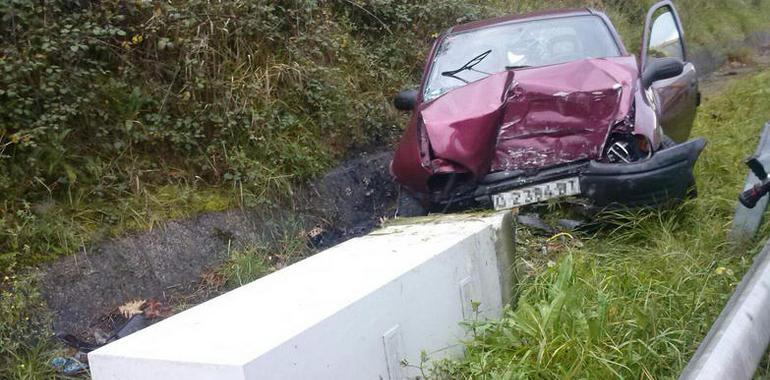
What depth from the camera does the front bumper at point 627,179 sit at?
4.10m

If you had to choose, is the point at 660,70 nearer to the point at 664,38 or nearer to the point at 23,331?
the point at 664,38

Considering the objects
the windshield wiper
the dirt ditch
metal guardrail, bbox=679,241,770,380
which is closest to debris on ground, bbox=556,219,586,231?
the windshield wiper

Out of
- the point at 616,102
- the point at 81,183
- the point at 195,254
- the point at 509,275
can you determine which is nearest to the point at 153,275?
the point at 195,254

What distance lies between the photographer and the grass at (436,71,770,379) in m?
2.82

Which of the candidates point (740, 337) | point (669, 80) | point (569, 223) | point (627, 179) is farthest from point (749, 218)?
point (740, 337)

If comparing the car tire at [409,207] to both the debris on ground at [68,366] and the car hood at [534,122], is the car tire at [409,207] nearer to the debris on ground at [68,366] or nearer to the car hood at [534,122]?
the car hood at [534,122]

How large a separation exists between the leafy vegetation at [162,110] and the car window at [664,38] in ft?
8.38

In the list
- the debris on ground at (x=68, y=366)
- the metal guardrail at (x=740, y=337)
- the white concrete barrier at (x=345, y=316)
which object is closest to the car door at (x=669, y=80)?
the white concrete barrier at (x=345, y=316)

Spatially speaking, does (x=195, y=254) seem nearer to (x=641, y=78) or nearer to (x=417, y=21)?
(x=641, y=78)

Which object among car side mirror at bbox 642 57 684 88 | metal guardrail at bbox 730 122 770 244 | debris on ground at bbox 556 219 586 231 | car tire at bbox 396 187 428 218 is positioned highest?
car side mirror at bbox 642 57 684 88

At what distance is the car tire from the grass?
2.77ft

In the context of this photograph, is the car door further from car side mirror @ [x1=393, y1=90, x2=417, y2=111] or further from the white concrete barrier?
the white concrete barrier

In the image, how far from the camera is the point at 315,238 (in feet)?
18.5

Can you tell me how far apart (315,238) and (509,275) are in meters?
2.35
